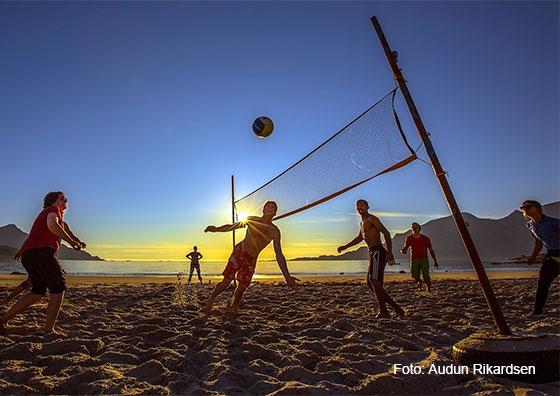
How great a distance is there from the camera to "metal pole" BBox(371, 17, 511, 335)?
3273 millimetres

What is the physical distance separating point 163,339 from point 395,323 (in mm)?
2746

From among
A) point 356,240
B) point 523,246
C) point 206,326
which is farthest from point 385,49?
point 523,246

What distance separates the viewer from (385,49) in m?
3.85

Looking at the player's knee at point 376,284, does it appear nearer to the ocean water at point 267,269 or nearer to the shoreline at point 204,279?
the shoreline at point 204,279

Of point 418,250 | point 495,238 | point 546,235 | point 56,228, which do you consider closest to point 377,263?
point 546,235

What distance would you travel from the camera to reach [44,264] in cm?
404

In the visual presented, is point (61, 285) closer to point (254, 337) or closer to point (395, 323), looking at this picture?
point (254, 337)

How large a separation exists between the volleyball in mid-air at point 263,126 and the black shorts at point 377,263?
10.3 feet

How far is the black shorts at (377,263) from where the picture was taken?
5.23 meters

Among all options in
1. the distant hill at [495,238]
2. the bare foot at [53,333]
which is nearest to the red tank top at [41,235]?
the bare foot at [53,333]

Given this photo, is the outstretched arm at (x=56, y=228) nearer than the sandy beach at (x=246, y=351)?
No

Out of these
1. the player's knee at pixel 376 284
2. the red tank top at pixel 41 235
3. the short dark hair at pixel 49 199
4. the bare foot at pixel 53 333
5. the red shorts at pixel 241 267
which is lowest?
the bare foot at pixel 53 333

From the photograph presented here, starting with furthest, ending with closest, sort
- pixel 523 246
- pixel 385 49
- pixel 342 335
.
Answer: pixel 523 246 → pixel 342 335 → pixel 385 49

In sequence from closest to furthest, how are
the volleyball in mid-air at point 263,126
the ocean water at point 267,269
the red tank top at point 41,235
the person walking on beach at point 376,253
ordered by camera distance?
1. the red tank top at point 41,235
2. the person walking on beach at point 376,253
3. the volleyball in mid-air at point 263,126
4. the ocean water at point 267,269
